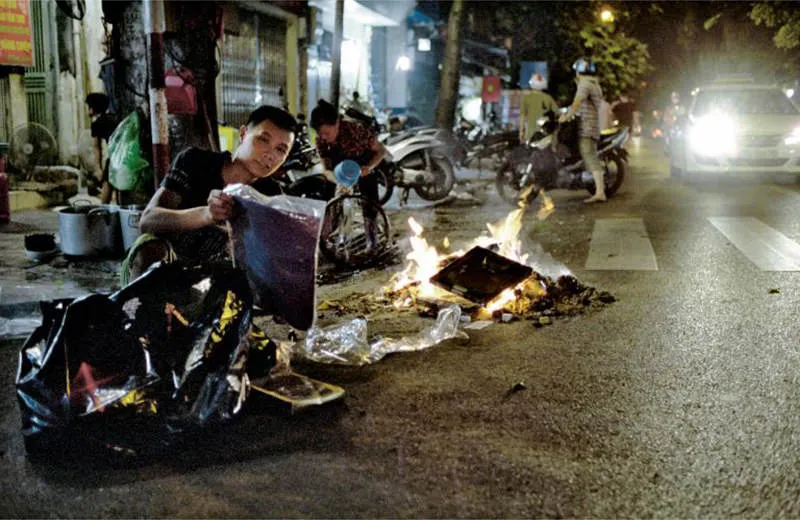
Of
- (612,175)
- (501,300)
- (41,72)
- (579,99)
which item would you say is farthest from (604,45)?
(501,300)

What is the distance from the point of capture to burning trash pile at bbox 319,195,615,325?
604 cm

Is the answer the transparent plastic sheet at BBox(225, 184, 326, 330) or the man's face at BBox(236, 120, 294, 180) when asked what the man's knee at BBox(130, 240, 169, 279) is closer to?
the man's face at BBox(236, 120, 294, 180)

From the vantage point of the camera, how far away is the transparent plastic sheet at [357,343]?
16.1 ft

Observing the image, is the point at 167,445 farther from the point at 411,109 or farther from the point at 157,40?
the point at 411,109

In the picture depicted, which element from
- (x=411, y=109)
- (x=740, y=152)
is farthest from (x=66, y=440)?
(x=411, y=109)

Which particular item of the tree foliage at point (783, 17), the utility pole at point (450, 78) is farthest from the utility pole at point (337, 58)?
the tree foliage at point (783, 17)

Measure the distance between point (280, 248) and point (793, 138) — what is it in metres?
12.7

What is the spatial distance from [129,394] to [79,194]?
10.7 m

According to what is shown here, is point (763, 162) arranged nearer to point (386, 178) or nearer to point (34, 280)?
point (386, 178)

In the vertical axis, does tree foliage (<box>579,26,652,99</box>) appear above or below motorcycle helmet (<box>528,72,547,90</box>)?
above

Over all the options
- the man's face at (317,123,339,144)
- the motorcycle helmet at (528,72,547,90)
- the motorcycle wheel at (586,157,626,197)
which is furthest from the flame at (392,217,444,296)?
the motorcycle helmet at (528,72,547,90)

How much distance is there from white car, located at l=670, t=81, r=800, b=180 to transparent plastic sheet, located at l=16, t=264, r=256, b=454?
1270cm

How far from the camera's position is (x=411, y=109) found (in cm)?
2683

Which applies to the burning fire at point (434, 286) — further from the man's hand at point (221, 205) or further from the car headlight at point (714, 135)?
the car headlight at point (714, 135)
